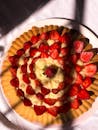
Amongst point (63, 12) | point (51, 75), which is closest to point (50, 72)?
point (51, 75)

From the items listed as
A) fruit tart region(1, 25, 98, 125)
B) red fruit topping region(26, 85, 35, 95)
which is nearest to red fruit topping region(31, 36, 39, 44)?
fruit tart region(1, 25, 98, 125)

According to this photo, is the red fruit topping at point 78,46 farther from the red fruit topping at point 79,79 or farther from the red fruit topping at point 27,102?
the red fruit topping at point 27,102

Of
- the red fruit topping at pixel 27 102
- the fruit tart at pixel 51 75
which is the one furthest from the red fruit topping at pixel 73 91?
the red fruit topping at pixel 27 102

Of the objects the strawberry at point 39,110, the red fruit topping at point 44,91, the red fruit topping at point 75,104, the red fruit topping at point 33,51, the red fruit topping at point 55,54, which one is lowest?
the red fruit topping at point 75,104

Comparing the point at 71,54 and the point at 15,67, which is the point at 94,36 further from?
the point at 15,67

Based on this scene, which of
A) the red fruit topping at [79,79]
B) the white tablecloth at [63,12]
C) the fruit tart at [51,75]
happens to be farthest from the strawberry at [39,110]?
the white tablecloth at [63,12]

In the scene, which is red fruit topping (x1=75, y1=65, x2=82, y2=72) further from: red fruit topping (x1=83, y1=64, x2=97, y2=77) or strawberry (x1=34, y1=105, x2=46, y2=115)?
strawberry (x1=34, y1=105, x2=46, y2=115)

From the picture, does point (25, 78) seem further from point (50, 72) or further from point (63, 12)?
point (63, 12)

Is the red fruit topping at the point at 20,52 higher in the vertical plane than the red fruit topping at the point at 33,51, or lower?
higher
